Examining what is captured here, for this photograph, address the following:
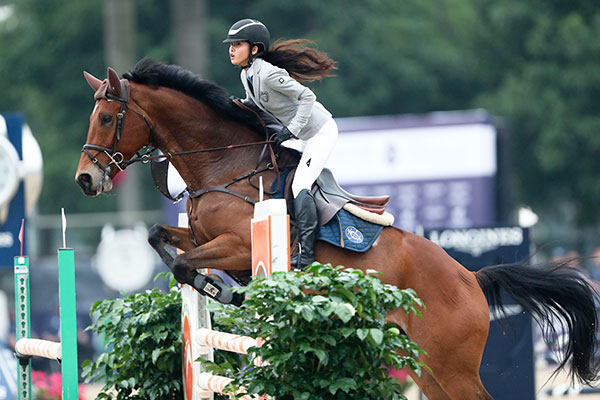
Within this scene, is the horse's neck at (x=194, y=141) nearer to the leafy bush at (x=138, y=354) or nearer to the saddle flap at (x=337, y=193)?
the saddle flap at (x=337, y=193)

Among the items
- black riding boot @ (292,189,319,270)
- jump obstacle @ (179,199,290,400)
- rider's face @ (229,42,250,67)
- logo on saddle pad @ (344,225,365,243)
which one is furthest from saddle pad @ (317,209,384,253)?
rider's face @ (229,42,250,67)

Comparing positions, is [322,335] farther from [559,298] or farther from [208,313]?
[559,298]

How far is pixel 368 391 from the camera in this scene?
3682mm

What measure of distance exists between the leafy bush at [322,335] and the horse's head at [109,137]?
1583 mm

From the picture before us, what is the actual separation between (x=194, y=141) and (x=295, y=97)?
25.9 inches

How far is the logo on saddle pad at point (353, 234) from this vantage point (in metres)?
5.05

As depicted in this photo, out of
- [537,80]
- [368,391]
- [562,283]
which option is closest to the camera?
[368,391]

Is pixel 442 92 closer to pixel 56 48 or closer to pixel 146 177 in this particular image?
pixel 146 177

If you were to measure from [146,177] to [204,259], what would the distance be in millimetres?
21010

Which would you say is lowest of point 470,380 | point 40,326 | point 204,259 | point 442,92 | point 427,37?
point 40,326

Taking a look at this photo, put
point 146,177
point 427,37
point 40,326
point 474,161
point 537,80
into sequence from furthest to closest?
point 427,37
point 146,177
point 537,80
point 474,161
point 40,326

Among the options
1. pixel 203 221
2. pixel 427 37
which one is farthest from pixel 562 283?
pixel 427 37

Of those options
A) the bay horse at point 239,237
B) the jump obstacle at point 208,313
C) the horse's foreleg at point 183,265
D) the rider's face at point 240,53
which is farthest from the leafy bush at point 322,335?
the rider's face at point 240,53

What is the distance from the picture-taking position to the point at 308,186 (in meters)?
5.02
